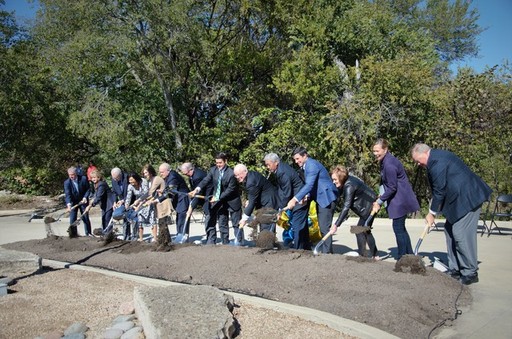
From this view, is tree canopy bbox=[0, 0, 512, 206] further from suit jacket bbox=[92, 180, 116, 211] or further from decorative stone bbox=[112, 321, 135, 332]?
decorative stone bbox=[112, 321, 135, 332]

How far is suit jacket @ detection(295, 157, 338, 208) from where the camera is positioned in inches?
273

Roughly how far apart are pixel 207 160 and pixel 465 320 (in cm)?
1489

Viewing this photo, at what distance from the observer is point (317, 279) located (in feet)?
18.5

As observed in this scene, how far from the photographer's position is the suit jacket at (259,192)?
799cm

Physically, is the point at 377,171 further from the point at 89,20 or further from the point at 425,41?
the point at 89,20

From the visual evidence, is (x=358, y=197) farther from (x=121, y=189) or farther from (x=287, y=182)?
(x=121, y=189)

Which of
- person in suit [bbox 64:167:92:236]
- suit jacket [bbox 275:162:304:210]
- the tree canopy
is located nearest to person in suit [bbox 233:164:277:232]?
suit jacket [bbox 275:162:304:210]

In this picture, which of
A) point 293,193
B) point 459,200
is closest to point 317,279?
point 459,200

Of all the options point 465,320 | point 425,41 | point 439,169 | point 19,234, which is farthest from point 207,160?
point 465,320

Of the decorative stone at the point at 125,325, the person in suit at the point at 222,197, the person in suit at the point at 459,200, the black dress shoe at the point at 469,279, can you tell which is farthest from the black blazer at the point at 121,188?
the black dress shoe at the point at 469,279

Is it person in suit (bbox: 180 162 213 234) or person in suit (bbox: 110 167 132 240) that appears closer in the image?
person in suit (bbox: 180 162 213 234)

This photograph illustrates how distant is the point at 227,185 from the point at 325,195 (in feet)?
6.63

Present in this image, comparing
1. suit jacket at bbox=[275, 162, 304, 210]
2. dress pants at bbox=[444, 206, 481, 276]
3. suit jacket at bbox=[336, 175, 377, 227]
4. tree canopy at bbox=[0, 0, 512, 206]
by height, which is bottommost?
dress pants at bbox=[444, 206, 481, 276]

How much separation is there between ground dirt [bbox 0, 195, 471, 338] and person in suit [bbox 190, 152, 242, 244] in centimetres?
91
